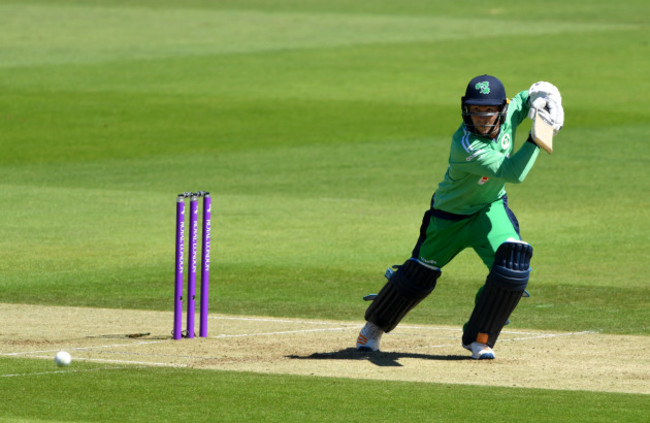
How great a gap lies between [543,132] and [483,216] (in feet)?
2.51

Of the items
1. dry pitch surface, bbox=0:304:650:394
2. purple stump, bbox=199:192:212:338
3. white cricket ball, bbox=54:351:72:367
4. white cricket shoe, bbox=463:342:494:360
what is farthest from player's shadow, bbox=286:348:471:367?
white cricket ball, bbox=54:351:72:367

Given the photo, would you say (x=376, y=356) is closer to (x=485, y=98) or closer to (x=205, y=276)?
(x=205, y=276)

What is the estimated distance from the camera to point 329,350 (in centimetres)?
993

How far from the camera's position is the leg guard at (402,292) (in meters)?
9.66

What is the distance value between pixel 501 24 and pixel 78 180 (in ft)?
94.0

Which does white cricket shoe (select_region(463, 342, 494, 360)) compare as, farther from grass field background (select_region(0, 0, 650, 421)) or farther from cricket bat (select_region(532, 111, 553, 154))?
cricket bat (select_region(532, 111, 553, 154))

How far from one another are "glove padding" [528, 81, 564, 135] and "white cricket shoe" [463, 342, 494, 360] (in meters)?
1.49

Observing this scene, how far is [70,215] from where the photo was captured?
17.6m

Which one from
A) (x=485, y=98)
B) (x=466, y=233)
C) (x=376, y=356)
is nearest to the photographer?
(x=485, y=98)

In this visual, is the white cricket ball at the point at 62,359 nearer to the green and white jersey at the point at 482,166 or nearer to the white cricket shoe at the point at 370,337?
the white cricket shoe at the point at 370,337

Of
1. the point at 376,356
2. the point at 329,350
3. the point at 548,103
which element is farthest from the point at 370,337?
the point at 548,103

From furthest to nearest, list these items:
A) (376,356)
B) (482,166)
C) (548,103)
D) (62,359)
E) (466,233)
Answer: (376,356) → (466,233) → (548,103) → (482,166) → (62,359)

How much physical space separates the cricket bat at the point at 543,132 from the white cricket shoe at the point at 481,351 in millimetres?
A: 1404

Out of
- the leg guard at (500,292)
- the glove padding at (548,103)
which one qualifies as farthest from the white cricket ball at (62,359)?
the glove padding at (548,103)
